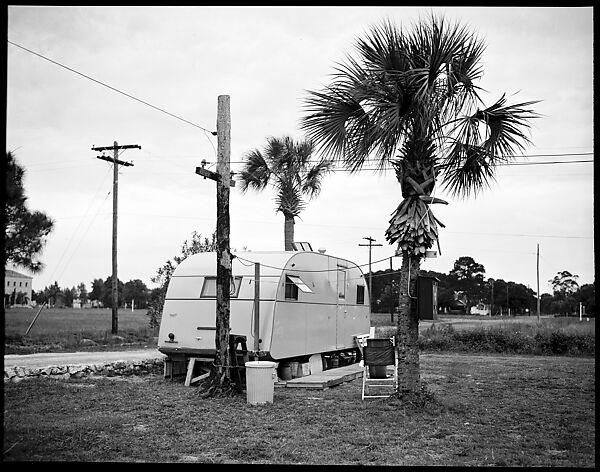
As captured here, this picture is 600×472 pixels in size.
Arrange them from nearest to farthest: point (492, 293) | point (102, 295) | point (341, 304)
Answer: point (341, 304), point (492, 293), point (102, 295)

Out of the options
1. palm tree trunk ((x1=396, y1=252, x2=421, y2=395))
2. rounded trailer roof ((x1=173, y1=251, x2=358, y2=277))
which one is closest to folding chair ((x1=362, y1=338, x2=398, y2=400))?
palm tree trunk ((x1=396, y1=252, x2=421, y2=395))

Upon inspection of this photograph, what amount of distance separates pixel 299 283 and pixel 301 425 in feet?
14.6

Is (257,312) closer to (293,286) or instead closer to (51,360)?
(293,286)

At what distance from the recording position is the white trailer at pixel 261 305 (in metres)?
11.5

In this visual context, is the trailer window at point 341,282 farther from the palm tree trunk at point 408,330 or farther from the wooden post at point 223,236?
the palm tree trunk at point 408,330

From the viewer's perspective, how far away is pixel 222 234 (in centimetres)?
1088

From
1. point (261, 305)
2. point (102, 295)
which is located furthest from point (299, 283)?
point (102, 295)

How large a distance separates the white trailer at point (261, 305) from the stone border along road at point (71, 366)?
1353 mm

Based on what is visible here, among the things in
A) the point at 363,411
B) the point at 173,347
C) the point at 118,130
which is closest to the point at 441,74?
the point at 363,411

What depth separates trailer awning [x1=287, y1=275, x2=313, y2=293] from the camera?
39.3 feet

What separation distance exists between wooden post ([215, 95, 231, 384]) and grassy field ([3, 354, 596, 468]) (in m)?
0.91

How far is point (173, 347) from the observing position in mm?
12055

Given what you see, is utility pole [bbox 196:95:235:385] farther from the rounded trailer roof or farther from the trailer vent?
the trailer vent

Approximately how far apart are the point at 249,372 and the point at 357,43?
506 cm
